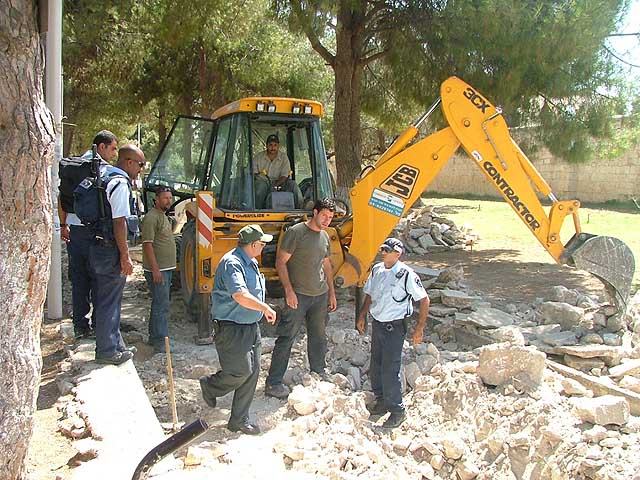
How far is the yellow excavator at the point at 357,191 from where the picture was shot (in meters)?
6.86

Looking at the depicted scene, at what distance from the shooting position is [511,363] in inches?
217

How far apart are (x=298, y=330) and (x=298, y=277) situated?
0.46 metres

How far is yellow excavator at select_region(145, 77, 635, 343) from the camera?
22.5 ft

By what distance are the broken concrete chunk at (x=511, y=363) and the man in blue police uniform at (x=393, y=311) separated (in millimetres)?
650

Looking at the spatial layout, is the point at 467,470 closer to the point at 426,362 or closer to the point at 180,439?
the point at 426,362

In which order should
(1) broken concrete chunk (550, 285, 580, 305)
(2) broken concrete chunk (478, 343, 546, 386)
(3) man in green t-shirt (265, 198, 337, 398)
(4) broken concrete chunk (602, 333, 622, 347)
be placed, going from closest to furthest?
Result: (2) broken concrete chunk (478, 343, 546, 386)
(3) man in green t-shirt (265, 198, 337, 398)
(4) broken concrete chunk (602, 333, 622, 347)
(1) broken concrete chunk (550, 285, 580, 305)

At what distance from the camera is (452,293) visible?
7934mm

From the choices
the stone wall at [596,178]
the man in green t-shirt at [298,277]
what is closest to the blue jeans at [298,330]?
the man in green t-shirt at [298,277]

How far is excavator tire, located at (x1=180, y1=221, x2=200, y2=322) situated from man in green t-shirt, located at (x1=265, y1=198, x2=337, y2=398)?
191 centimetres

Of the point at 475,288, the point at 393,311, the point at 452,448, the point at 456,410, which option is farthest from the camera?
the point at 475,288

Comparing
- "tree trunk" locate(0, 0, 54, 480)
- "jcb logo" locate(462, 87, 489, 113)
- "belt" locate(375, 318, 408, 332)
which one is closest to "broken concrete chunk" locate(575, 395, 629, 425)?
"belt" locate(375, 318, 408, 332)

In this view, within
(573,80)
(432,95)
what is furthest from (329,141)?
(573,80)

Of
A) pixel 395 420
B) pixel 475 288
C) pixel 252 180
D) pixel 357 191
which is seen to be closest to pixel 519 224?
pixel 475 288

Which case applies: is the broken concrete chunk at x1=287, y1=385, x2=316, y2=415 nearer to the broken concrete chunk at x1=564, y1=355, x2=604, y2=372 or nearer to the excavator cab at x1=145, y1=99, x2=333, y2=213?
the excavator cab at x1=145, y1=99, x2=333, y2=213
